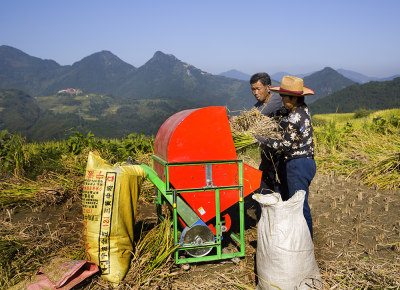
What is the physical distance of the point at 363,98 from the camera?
311 feet

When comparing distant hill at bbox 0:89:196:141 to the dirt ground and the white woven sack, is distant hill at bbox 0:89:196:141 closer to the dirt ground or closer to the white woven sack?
the dirt ground

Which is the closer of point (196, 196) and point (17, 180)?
point (196, 196)

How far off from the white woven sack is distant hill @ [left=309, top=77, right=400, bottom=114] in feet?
302

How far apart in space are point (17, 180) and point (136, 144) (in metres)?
2.73

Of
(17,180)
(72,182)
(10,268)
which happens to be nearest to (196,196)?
(10,268)

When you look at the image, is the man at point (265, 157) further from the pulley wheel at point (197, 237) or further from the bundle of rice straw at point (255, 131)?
the pulley wheel at point (197, 237)

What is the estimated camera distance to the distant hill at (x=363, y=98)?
88.9m

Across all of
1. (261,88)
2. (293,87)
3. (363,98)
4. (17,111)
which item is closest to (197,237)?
(293,87)

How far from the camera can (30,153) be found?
7.97 metres

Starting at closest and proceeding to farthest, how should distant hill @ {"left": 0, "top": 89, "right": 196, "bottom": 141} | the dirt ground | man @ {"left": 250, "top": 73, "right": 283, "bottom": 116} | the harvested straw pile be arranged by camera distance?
the dirt ground → the harvested straw pile → man @ {"left": 250, "top": 73, "right": 283, "bottom": 116} → distant hill @ {"left": 0, "top": 89, "right": 196, "bottom": 141}

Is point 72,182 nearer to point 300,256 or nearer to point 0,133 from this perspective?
point 0,133

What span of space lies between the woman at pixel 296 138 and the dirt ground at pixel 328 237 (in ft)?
2.71

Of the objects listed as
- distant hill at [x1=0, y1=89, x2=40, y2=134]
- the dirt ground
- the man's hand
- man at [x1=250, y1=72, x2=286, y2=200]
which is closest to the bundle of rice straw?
the man's hand

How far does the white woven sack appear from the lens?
9.77ft
